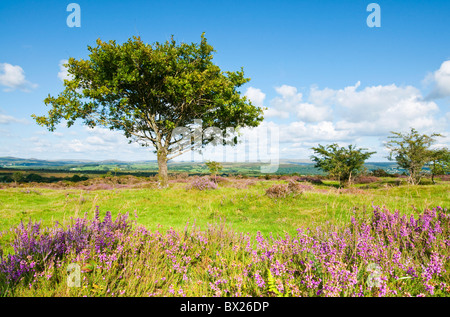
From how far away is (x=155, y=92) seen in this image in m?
16.9

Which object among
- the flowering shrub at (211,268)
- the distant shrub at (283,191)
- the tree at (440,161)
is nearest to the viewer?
the flowering shrub at (211,268)

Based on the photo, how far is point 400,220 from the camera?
5.86 meters

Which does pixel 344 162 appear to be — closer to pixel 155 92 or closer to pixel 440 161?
pixel 440 161

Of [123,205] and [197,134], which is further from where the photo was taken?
[197,134]

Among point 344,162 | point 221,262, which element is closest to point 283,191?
point 221,262

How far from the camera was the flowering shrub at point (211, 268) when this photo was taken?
10.2 feet

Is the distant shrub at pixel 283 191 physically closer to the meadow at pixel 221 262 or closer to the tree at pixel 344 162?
the meadow at pixel 221 262

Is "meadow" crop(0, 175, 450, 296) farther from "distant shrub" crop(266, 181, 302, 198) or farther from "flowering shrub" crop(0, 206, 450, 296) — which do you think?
"distant shrub" crop(266, 181, 302, 198)

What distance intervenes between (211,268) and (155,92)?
15.5 m

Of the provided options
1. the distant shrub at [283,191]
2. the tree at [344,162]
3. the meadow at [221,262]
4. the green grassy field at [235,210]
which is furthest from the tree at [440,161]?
the meadow at [221,262]

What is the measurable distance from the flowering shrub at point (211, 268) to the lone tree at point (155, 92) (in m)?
12.8
